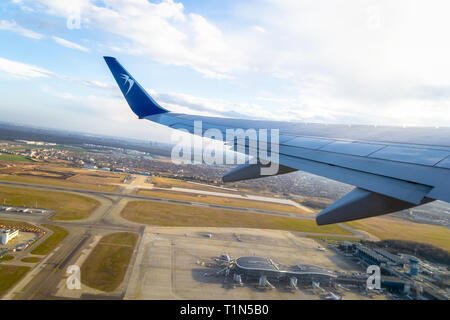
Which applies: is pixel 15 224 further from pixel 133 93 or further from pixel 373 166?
pixel 373 166

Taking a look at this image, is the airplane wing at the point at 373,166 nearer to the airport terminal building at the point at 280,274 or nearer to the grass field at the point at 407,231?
the airport terminal building at the point at 280,274

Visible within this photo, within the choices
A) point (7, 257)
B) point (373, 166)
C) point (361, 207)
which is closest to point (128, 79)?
point (373, 166)

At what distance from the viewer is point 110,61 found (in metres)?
5.24

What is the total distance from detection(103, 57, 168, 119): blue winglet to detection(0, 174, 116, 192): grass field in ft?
94.1

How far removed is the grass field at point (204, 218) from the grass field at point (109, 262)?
4.24 metres

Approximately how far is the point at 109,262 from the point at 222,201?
19361mm

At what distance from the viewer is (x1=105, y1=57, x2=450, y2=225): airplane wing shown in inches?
68.3

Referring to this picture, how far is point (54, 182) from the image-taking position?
32062 mm

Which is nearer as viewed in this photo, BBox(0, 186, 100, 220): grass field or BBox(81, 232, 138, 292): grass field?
BBox(81, 232, 138, 292): grass field

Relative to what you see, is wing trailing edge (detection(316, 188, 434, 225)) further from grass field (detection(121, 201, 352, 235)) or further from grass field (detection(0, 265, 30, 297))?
grass field (detection(121, 201, 352, 235))

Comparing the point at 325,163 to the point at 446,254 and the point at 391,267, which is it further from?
the point at 446,254

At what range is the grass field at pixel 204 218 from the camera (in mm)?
21562

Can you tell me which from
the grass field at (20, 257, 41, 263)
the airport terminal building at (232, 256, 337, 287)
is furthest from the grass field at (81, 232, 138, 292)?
the airport terminal building at (232, 256, 337, 287)

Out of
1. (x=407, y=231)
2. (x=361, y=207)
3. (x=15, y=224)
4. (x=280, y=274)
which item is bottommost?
(x=280, y=274)
